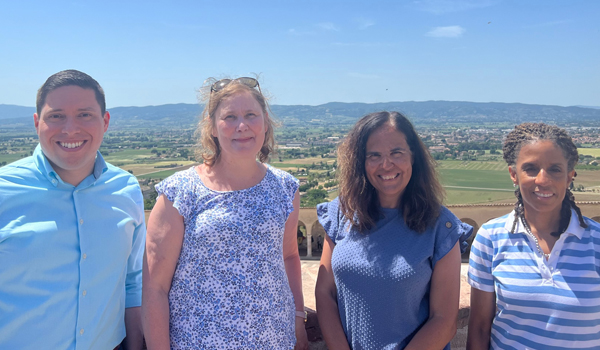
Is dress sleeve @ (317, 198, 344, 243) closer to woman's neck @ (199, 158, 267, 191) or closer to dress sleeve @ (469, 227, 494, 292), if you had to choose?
woman's neck @ (199, 158, 267, 191)

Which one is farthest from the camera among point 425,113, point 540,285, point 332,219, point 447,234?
point 425,113

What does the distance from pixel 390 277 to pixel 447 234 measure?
0.30 metres

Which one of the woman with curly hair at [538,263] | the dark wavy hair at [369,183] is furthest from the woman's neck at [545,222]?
the dark wavy hair at [369,183]

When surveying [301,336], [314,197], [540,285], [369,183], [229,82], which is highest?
[229,82]

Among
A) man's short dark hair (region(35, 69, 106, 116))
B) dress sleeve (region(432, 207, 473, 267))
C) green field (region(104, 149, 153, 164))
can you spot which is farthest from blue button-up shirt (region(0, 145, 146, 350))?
green field (region(104, 149, 153, 164))

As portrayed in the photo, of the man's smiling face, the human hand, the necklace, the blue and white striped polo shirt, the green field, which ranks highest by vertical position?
the man's smiling face

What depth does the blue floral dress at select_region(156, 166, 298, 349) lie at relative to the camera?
171cm

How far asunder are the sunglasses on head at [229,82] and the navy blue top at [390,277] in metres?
0.85

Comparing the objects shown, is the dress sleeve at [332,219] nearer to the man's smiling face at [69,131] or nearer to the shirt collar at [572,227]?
the shirt collar at [572,227]

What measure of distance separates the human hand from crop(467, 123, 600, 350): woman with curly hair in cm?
75

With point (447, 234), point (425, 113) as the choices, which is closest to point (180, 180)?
point (447, 234)

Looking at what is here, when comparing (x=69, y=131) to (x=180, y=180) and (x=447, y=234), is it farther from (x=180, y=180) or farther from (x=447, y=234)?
(x=447, y=234)

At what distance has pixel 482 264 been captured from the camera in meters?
1.84

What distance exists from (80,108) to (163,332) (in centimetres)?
105
